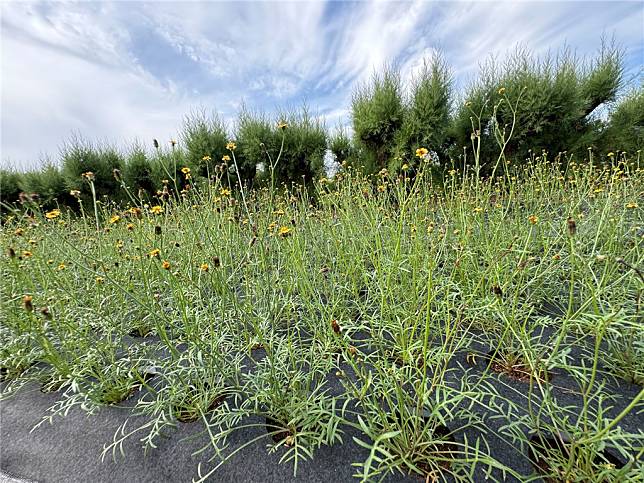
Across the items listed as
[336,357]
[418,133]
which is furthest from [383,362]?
[418,133]

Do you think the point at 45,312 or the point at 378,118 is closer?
the point at 45,312

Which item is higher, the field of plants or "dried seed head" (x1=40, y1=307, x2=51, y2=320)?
"dried seed head" (x1=40, y1=307, x2=51, y2=320)

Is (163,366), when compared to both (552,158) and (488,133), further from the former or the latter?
(552,158)

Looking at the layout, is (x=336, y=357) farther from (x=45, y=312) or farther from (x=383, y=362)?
(x=45, y=312)

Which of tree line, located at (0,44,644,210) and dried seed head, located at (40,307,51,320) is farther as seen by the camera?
tree line, located at (0,44,644,210)

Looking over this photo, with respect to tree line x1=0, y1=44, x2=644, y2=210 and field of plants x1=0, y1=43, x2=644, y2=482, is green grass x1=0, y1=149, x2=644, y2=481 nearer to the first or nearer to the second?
field of plants x1=0, y1=43, x2=644, y2=482

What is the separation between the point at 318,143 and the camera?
562 cm

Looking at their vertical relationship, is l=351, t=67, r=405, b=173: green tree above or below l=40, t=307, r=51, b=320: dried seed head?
above

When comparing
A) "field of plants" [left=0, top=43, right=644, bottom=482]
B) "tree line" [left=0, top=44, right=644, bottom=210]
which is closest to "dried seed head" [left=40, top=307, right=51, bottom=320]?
"field of plants" [left=0, top=43, right=644, bottom=482]

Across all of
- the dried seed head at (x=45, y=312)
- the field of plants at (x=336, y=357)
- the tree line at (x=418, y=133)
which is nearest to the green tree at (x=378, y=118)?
the tree line at (x=418, y=133)

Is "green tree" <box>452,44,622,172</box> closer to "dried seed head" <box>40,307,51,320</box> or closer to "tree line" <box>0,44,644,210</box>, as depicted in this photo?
"tree line" <box>0,44,644,210</box>

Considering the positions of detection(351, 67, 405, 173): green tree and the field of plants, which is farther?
detection(351, 67, 405, 173): green tree

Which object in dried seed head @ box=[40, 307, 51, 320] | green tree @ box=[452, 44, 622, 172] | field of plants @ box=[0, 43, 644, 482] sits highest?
green tree @ box=[452, 44, 622, 172]

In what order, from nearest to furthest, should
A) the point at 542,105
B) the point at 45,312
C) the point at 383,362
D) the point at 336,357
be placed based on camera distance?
the point at 45,312 < the point at 383,362 < the point at 336,357 < the point at 542,105
